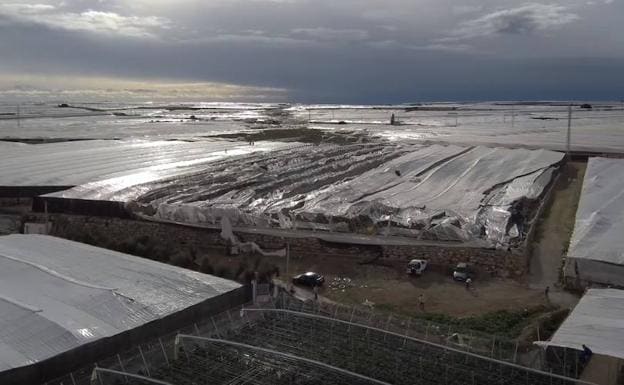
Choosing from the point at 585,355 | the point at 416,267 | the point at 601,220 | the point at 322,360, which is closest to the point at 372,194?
the point at 416,267

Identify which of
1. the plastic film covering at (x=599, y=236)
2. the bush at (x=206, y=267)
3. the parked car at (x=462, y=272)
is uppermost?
the plastic film covering at (x=599, y=236)

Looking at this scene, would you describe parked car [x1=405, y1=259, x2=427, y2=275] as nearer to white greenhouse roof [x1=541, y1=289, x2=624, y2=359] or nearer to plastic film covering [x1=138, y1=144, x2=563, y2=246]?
plastic film covering [x1=138, y1=144, x2=563, y2=246]

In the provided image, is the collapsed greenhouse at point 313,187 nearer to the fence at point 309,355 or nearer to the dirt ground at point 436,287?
the dirt ground at point 436,287

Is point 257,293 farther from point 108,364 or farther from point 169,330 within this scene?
point 108,364

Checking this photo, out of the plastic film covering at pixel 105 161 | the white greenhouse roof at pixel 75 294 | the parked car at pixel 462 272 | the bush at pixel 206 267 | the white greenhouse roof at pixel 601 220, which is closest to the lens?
the white greenhouse roof at pixel 75 294

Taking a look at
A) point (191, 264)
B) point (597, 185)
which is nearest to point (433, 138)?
point (597, 185)

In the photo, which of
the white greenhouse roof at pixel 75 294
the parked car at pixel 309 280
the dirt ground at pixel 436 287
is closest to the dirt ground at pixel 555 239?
the dirt ground at pixel 436 287

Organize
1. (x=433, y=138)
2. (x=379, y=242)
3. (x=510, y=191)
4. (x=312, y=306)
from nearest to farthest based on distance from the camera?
(x=312, y=306) → (x=379, y=242) → (x=510, y=191) → (x=433, y=138)
